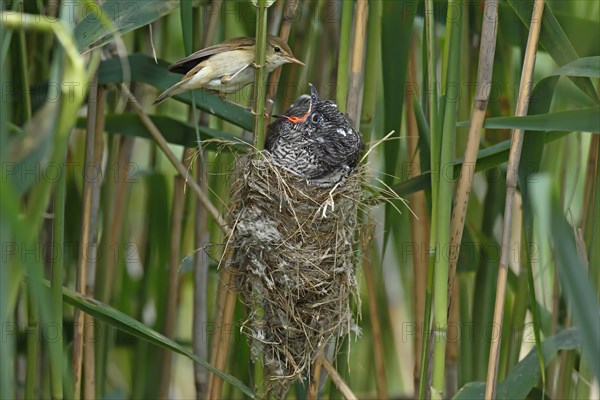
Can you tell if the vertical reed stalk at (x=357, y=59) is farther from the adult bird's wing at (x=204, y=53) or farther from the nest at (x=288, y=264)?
the adult bird's wing at (x=204, y=53)

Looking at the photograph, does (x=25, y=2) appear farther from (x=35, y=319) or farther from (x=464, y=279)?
(x=464, y=279)

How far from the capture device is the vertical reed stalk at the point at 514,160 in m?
1.79

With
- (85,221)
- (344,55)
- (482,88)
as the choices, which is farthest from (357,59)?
(85,221)

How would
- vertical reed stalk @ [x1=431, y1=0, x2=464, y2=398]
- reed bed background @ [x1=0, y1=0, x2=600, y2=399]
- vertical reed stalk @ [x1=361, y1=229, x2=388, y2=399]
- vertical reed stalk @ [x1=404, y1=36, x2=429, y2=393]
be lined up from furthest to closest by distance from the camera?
vertical reed stalk @ [x1=404, y1=36, x2=429, y2=393]
vertical reed stalk @ [x1=361, y1=229, x2=388, y2=399]
vertical reed stalk @ [x1=431, y1=0, x2=464, y2=398]
reed bed background @ [x1=0, y1=0, x2=600, y2=399]

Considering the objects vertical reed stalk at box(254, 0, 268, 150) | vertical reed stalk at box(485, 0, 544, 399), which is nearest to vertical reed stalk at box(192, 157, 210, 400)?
vertical reed stalk at box(254, 0, 268, 150)

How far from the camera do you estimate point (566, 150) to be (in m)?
2.67

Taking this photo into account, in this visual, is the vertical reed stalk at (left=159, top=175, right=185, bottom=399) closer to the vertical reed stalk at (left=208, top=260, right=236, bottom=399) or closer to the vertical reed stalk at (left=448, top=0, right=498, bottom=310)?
the vertical reed stalk at (left=208, top=260, right=236, bottom=399)

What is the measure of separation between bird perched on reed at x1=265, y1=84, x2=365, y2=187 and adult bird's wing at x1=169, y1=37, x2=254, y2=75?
26 centimetres

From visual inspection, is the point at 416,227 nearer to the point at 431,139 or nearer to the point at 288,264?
the point at 288,264

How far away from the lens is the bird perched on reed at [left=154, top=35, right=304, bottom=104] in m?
2.10

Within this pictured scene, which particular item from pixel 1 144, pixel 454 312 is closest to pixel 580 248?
pixel 454 312

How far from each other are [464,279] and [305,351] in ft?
2.69

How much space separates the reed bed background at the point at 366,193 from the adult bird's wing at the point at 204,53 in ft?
0.14

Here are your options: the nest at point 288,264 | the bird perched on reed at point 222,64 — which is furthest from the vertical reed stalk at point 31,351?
the bird perched on reed at point 222,64
